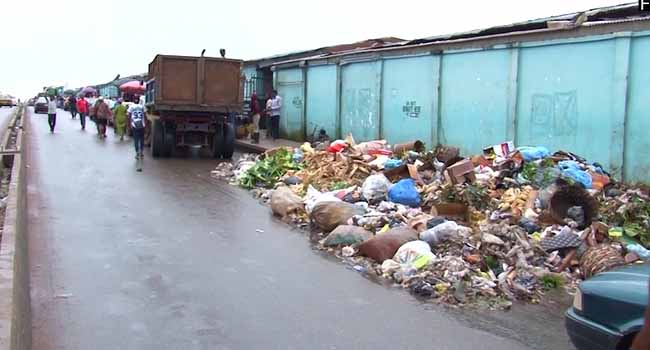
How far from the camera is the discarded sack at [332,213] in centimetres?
967

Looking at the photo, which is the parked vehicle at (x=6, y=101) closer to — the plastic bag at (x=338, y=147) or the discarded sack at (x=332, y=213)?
the plastic bag at (x=338, y=147)

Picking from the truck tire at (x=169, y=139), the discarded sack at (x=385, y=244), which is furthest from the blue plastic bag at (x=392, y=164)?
the truck tire at (x=169, y=139)

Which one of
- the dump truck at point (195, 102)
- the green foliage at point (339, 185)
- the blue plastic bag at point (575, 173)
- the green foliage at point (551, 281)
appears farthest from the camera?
the dump truck at point (195, 102)

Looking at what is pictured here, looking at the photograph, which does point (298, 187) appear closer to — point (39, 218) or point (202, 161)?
point (39, 218)

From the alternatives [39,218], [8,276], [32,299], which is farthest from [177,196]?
[8,276]

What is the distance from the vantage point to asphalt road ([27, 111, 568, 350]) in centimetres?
541

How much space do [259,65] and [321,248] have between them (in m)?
23.0

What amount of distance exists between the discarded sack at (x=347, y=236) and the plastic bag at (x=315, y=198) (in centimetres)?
151

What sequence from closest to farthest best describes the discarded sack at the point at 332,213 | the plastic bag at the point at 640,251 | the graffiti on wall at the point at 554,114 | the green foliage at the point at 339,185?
the plastic bag at the point at 640,251 < the discarded sack at the point at 332,213 < the green foliage at the point at 339,185 < the graffiti on wall at the point at 554,114

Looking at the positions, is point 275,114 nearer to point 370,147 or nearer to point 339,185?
point 370,147

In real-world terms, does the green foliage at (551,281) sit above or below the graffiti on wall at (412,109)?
below

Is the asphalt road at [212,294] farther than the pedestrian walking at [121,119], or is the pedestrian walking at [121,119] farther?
the pedestrian walking at [121,119]

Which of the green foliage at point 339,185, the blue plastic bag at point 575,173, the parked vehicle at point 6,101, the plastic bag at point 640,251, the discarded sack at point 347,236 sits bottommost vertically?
the discarded sack at point 347,236

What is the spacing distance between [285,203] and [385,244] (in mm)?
3280
